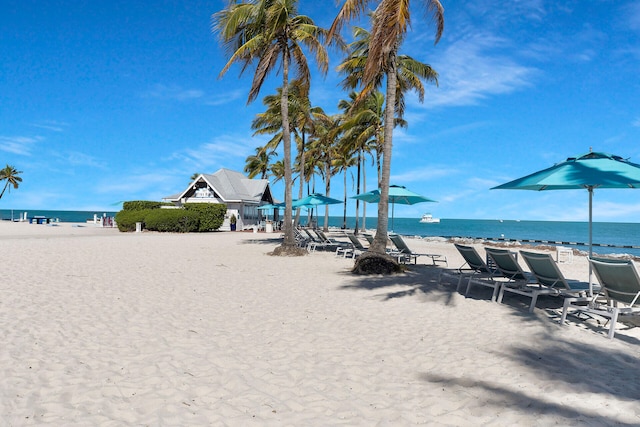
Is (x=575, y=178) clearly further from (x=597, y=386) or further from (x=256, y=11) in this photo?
(x=256, y=11)

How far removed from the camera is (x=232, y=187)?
38625mm

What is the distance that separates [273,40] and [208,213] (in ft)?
57.9

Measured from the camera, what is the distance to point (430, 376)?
4051 millimetres

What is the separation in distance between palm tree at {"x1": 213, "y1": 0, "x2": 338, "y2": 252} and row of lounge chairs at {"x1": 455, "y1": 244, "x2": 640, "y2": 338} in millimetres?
9049

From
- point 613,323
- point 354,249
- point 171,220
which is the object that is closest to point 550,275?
point 613,323

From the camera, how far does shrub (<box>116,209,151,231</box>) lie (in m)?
30.8

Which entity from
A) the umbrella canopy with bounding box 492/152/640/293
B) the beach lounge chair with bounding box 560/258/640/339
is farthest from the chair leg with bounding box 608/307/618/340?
the umbrella canopy with bounding box 492/152/640/293

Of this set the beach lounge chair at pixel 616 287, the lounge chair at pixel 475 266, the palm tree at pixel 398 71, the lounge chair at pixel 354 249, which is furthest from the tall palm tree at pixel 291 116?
the beach lounge chair at pixel 616 287

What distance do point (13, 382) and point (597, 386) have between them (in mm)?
5260

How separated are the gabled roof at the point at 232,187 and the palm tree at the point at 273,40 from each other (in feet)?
65.5

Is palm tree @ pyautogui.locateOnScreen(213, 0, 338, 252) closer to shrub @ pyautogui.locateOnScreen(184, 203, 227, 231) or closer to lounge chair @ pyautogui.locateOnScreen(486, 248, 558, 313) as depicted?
lounge chair @ pyautogui.locateOnScreen(486, 248, 558, 313)

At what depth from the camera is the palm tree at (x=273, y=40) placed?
1512 cm

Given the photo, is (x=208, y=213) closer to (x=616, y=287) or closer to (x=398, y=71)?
(x=398, y=71)

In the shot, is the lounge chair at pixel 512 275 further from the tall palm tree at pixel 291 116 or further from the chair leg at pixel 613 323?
the tall palm tree at pixel 291 116
